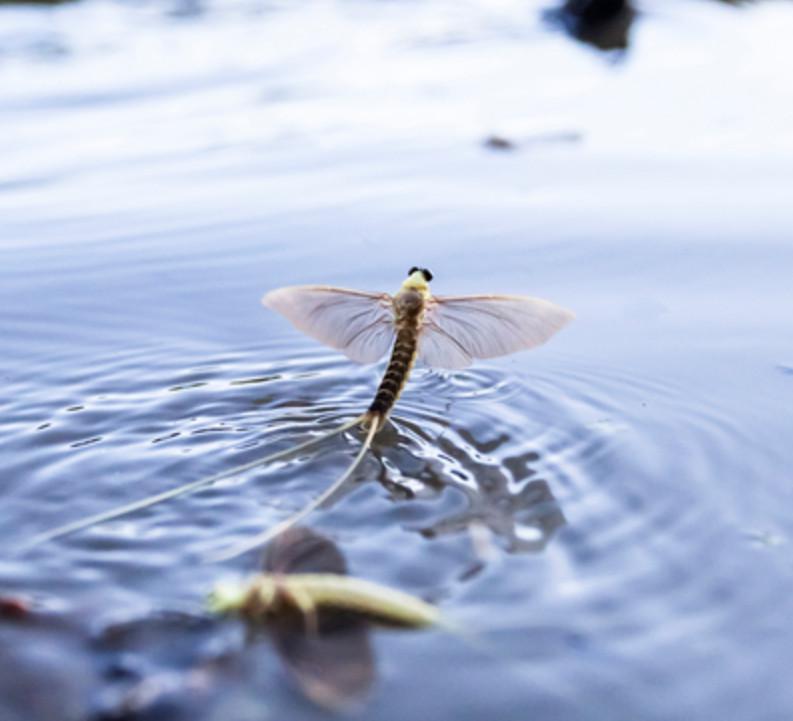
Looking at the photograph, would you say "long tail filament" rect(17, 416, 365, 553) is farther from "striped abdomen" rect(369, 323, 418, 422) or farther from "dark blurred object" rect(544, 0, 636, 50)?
"dark blurred object" rect(544, 0, 636, 50)

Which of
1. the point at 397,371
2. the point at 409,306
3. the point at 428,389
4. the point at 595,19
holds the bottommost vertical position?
the point at 428,389

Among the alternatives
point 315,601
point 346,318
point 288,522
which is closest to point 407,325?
point 346,318

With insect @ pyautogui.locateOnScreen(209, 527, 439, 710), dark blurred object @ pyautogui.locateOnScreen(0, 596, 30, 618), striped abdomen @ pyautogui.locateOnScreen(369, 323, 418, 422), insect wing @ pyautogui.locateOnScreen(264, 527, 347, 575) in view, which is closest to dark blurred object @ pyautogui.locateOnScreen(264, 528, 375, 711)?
insect @ pyautogui.locateOnScreen(209, 527, 439, 710)

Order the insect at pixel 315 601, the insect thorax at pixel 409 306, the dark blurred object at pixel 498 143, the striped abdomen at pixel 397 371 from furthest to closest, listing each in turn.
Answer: the dark blurred object at pixel 498 143 → the insect thorax at pixel 409 306 → the striped abdomen at pixel 397 371 → the insect at pixel 315 601

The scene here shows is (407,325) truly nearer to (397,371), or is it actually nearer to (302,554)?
(397,371)

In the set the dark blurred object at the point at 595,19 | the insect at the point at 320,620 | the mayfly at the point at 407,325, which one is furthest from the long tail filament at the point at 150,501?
the dark blurred object at the point at 595,19

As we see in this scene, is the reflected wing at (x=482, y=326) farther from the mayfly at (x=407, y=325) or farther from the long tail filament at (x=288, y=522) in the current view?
the long tail filament at (x=288, y=522)
